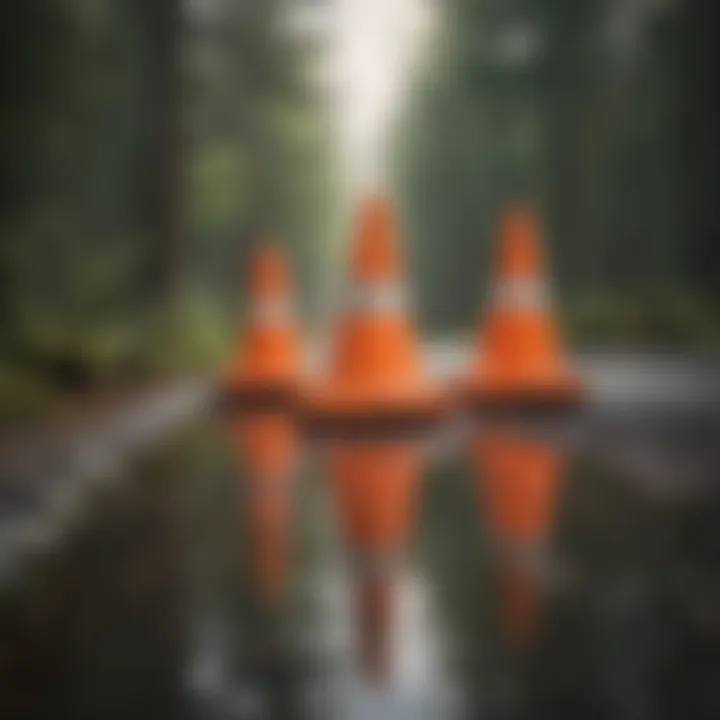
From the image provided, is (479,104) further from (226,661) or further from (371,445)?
(226,661)

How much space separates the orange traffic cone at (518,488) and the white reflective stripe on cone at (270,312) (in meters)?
0.72

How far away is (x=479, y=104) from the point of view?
2.60 m

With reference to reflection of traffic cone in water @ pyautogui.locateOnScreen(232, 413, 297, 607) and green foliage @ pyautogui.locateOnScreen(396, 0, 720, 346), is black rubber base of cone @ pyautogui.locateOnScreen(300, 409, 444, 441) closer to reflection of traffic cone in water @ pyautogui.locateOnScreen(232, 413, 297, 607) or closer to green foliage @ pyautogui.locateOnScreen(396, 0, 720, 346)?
reflection of traffic cone in water @ pyautogui.locateOnScreen(232, 413, 297, 607)

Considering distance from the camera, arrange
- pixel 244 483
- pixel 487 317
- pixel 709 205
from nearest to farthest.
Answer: pixel 244 483 < pixel 709 205 < pixel 487 317

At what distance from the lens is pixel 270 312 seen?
3090 mm

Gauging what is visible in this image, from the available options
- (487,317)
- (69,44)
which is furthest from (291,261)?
(69,44)

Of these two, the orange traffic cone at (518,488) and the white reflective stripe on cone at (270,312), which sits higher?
the white reflective stripe on cone at (270,312)

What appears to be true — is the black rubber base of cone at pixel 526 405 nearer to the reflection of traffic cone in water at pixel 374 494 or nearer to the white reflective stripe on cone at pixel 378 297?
the white reflective stripe on cone at pixel 378 297

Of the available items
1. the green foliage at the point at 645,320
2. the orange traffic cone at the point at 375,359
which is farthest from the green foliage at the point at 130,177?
the green foliage at the point at 645,320

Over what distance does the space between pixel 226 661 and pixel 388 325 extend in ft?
5.68

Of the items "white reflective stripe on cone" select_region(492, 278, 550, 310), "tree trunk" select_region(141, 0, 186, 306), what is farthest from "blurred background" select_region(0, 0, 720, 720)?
"white reflective stripe on cone" select_region(492, 278, 550, 310)

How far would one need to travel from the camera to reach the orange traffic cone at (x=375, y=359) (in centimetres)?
282

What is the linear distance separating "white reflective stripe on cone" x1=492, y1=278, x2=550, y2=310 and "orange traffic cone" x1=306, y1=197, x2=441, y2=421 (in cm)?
25

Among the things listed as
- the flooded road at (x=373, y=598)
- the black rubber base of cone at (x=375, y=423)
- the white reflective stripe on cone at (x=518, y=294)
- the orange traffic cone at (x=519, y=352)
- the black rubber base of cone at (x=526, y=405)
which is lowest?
the flooded road at (x=373, y=598)
